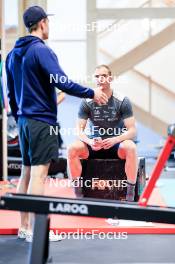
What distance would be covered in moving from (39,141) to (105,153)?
0.93 m

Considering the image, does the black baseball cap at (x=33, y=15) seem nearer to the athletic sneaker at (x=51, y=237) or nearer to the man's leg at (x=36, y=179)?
the man's leg at (x=36, y=179)

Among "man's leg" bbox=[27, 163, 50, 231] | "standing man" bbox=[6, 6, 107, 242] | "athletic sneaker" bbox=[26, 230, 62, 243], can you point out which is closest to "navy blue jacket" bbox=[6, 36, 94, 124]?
"standing man" bbox=[6, 6, 107, 242]

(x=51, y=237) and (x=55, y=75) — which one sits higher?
(x=55, y=75)

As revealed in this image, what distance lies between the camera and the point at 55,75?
2695 mm

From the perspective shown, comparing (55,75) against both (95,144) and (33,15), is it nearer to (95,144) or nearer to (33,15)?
(33,15)

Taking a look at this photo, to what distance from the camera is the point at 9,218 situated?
3387mm

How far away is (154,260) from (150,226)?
1.75 feet

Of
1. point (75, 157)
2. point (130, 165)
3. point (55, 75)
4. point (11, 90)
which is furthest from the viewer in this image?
point (75, 157)

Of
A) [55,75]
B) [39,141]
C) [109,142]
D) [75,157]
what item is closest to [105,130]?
[109,142]

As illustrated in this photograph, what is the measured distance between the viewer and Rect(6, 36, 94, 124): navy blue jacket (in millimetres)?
2719

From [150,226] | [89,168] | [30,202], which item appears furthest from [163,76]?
[30,202]

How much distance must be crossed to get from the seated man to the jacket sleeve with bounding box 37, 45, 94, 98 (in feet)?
2.74

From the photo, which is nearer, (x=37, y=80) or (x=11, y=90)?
(x=37, y=80)

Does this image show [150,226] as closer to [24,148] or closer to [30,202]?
[24,148]
